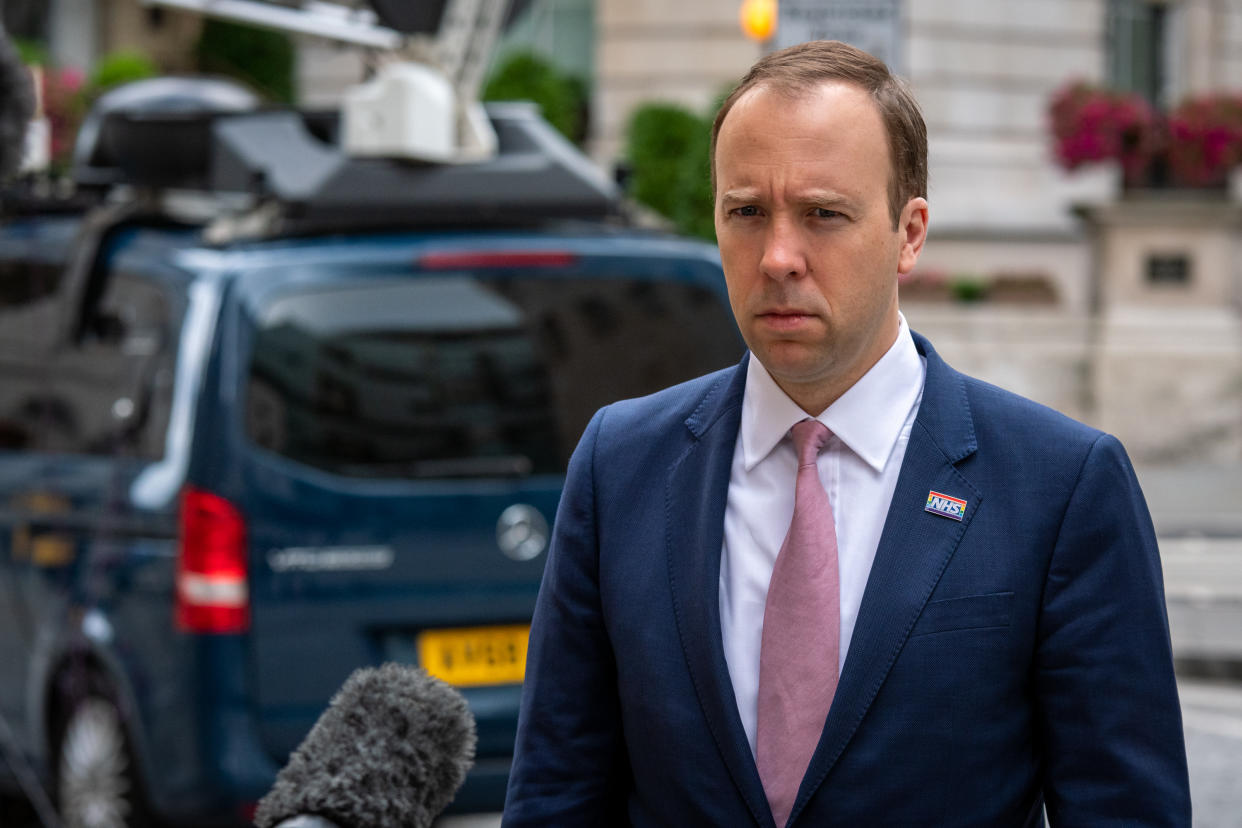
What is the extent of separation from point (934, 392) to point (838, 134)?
330 millimetres

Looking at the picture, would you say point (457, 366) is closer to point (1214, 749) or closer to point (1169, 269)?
point (1214, 749)

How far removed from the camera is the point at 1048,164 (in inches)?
747

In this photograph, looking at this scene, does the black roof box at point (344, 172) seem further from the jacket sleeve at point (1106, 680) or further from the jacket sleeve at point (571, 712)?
the jacket sleeve at point (1106, 680)

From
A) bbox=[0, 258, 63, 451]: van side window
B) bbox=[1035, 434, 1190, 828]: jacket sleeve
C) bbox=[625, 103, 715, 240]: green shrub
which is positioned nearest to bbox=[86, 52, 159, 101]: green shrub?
bbox=[625, 103, 715, 240]: green shrub

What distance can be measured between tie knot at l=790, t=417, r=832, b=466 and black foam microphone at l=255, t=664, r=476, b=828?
1.68 feet

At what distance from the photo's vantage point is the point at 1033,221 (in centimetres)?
1859

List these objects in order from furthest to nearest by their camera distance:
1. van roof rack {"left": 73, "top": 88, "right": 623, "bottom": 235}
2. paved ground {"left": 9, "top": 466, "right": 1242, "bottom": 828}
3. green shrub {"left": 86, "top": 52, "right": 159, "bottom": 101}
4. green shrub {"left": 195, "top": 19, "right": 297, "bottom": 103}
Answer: green shrub {"left": 195, "top": 19, "right": 297, "bottom": 103}
green shrub {"left": 86, "top": 52, "right": 159, "bottom": 101}
paved ground {"left": 9, "top": 466, "right": 1242, "bottom": 828}
van roof rack {"left": 73, "top": 88, "right": 623, "bottom": 235}

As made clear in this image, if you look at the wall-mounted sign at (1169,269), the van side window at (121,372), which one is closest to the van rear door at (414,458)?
the van side window at (121,372)

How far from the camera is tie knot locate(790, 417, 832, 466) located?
1.90 m

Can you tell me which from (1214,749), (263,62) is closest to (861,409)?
(1214,749)

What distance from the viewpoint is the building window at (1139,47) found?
67.9ft

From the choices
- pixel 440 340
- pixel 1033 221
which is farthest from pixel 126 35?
pixel 440 340

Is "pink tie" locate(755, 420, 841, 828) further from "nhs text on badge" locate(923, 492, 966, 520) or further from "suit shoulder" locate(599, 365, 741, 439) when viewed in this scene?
"suit shoulder" locate(599, 365, 741, 439)

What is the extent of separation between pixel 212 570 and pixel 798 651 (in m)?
3.05
